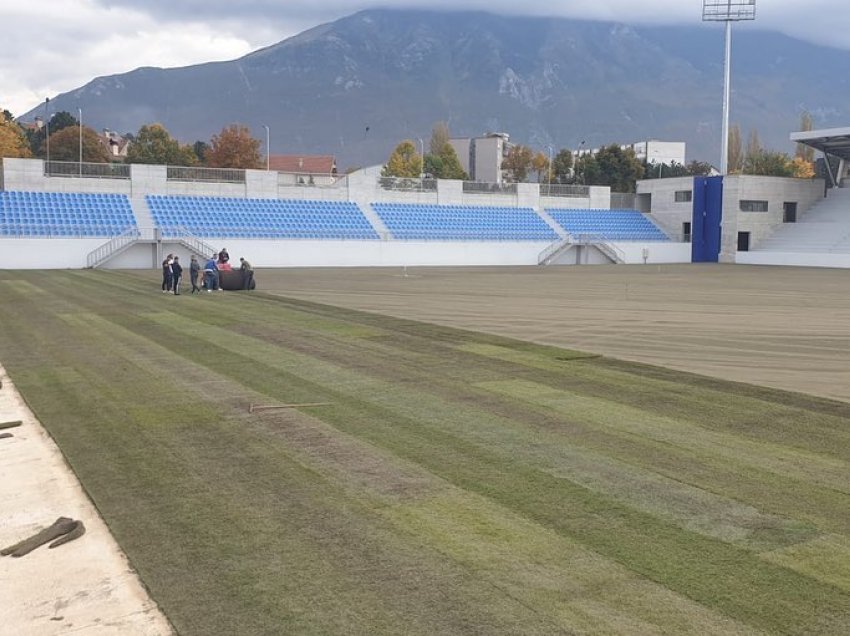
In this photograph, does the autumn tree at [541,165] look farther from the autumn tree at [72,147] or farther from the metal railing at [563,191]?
the autumn tree at [72,147]

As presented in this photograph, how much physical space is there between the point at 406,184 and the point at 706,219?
25588 millimetres

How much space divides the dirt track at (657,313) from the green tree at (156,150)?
202ft

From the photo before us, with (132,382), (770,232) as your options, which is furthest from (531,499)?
(770,232)

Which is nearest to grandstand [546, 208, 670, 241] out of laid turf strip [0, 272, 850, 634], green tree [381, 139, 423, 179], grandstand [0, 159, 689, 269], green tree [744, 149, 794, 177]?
grandstand [0, 159, 689, 269]

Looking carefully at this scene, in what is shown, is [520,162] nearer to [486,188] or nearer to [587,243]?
[486,188]

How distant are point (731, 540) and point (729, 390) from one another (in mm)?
5927

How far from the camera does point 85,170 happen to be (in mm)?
52062

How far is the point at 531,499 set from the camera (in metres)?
6.74

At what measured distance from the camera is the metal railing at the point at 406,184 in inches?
2485

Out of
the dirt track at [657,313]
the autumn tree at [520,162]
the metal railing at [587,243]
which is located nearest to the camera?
the dirt track at [657,313]

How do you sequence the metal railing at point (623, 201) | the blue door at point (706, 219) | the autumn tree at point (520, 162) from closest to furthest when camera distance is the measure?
the blue door at point (706, 219) < the metal railing at point (623, 201) < the autumn tree at point (520, 162)

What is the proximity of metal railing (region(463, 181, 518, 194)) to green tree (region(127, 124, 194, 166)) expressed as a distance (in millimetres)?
43799

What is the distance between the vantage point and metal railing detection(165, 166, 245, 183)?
2168 inches

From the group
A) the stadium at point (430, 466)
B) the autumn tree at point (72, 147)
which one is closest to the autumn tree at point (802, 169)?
the autumn tree at point (72, 147)
